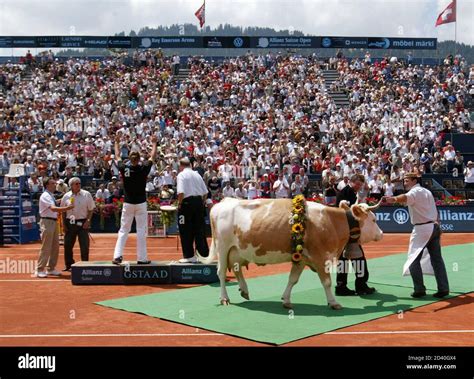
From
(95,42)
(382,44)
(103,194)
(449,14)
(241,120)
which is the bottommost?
(103,194)

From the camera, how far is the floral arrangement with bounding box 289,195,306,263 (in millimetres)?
9742

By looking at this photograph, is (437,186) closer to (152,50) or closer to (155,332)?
(155,332)

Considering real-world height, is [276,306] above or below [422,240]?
below

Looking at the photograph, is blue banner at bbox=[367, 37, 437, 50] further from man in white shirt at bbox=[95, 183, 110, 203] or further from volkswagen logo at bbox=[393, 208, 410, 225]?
man in white shirt at bbox=[95, 183, 110, 203]

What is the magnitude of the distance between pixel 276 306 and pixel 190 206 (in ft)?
11.4

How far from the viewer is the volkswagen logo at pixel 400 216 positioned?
24703 millimetres

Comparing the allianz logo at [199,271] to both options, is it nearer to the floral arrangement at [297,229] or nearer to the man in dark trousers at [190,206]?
the man in dark trousers at [190,206]

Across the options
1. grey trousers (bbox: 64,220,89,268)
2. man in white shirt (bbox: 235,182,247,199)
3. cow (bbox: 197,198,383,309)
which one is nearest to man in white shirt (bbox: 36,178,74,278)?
grey trousers (bbox: 64,220,89,268)

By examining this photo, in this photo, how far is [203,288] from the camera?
39.8 feet

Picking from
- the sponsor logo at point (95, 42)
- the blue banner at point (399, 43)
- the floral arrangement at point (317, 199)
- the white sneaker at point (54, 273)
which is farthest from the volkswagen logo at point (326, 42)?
the white sneaker at point (54, 273)

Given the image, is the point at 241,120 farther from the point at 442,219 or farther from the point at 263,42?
the point at 263,42
